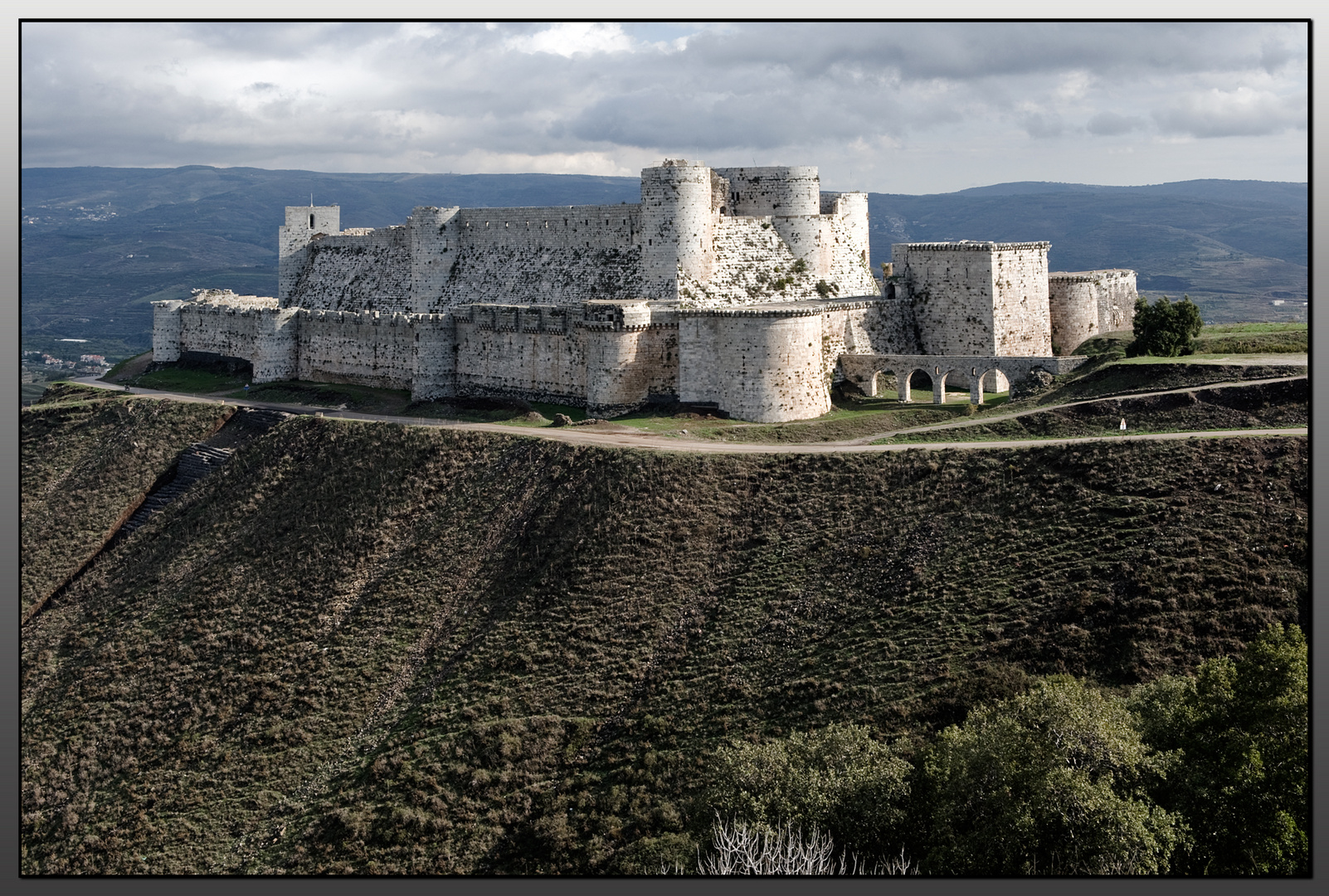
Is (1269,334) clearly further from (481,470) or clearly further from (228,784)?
(228,784)

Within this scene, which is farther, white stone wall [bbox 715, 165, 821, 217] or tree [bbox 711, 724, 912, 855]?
white stone wall [bbox 715, 165, 821, 217]

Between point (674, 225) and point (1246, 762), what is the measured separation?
41.9 meters

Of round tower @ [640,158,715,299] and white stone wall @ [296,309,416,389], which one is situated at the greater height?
round tower @ [640,158,715,299]

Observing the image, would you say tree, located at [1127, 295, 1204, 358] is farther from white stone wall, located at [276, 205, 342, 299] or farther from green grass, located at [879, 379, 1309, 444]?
white stone wall, located at [276, 205, 342, 299]

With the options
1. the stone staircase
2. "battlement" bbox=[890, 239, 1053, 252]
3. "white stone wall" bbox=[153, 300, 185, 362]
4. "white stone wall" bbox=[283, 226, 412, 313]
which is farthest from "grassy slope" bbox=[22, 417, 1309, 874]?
"white stone wall" bbox=[153, 300, 185, 362]

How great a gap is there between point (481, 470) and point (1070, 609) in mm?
24607

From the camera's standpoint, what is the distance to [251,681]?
139 feet

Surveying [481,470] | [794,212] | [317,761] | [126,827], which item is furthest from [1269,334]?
[126,827]

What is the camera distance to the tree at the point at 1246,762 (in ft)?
83.1

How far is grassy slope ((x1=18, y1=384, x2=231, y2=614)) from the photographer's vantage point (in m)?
55.1

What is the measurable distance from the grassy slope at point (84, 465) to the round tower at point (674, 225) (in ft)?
77.0

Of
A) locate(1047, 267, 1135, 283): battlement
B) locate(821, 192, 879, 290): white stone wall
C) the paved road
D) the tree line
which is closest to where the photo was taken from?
the tree line

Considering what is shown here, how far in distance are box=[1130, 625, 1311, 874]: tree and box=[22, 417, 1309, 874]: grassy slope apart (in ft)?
14.9

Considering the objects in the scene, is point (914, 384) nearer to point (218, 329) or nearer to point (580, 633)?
point (580, 633)
